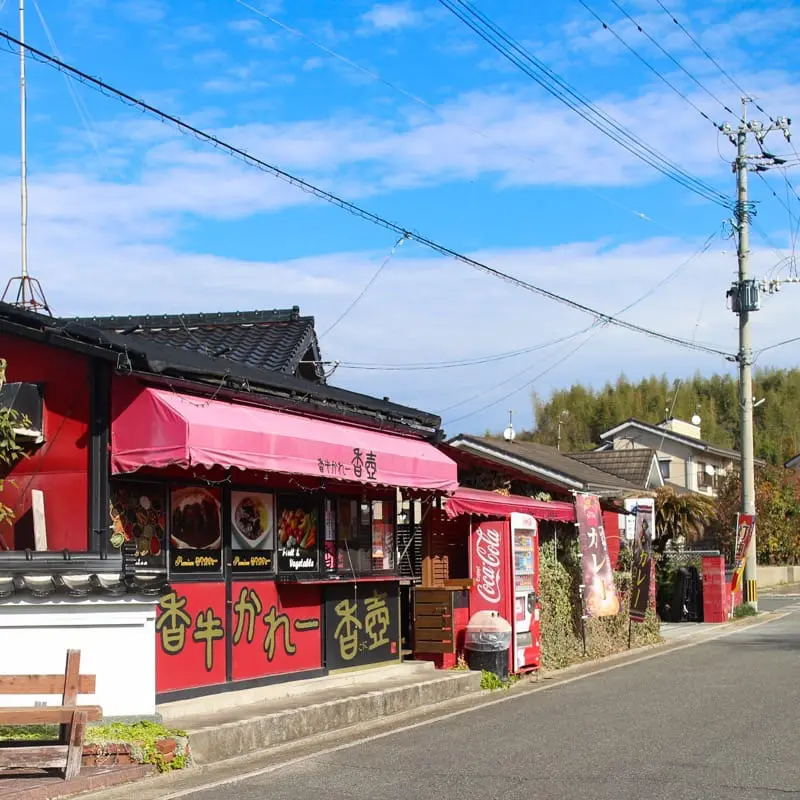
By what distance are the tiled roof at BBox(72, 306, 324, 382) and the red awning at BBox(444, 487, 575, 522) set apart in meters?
3.05

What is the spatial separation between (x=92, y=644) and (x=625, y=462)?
134ft

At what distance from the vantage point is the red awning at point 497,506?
1620 centimetres

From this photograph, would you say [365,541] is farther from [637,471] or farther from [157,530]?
[637,471]

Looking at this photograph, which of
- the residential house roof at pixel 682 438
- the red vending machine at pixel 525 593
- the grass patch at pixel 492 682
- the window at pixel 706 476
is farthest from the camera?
the window at pixel 706 476

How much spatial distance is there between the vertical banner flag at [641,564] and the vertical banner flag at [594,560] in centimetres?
200

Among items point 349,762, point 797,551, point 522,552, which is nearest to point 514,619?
point 522,552

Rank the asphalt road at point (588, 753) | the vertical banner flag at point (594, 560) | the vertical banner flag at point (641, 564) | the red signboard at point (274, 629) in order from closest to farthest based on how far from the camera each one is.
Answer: the asphalt road at point (588, 753) < the red signboard at point (274, 629) < the vertical banner flag at point (594, 560) < the vertical banner flag at point (641, 564)

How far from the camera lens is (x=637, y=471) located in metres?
47.4

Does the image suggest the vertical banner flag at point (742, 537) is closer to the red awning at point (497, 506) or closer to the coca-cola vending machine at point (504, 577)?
the red awning at point (497, 506)

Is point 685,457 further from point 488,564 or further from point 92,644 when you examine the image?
point 92,644

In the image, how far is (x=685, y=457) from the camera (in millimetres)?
65688

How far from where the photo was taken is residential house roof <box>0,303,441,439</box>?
1067cm

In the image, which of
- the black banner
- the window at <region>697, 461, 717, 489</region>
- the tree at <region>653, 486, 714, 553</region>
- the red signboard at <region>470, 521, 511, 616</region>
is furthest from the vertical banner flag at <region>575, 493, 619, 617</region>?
the window at <region>697, 461, 717, 489</region>

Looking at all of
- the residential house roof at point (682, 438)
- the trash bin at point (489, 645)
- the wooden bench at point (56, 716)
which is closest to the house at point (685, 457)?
the residential house roof at point (682, 438)
